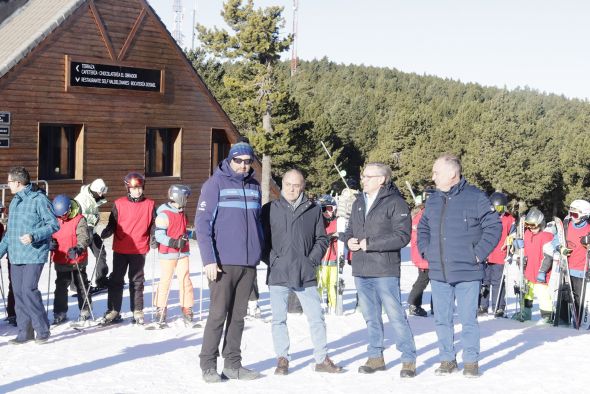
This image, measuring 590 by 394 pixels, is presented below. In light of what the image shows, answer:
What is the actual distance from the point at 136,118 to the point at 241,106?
16.6 metres

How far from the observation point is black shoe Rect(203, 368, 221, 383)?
6.90 meters

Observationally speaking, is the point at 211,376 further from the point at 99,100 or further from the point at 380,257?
the point at 99,100

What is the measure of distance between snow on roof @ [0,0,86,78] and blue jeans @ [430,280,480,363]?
16.7 meters

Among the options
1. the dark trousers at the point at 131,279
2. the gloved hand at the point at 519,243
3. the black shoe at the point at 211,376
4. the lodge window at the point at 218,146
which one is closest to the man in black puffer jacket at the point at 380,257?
the black shoe at the point at 211,376

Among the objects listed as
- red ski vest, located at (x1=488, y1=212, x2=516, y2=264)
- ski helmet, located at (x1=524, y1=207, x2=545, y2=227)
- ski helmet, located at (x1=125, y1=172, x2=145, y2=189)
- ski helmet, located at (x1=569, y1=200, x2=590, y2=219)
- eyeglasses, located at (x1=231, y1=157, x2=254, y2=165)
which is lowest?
red ski vest, located at (x1=488, y1=212, x2=516, y2=264)

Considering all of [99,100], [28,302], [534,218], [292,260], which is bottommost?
[28,302]

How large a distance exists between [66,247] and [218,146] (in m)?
19.0

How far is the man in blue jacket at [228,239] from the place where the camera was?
6902mm

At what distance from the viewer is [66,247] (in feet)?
31.0

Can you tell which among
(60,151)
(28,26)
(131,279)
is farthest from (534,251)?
(28,26)

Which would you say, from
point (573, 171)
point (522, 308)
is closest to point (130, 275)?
point (522, 308)

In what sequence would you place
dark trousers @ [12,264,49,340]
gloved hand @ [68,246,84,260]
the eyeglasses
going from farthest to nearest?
gloved hand @ [68,246,84,260] → dark trousers @ [12,264,49,340] → the eyeglasses

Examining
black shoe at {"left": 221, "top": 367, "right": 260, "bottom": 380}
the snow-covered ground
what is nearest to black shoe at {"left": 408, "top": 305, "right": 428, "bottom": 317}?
the snow-covered ground

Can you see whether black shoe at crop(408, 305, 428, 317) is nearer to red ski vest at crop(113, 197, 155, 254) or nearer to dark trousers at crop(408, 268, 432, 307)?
dark trousers at crop(408, 268, 432, 307)
